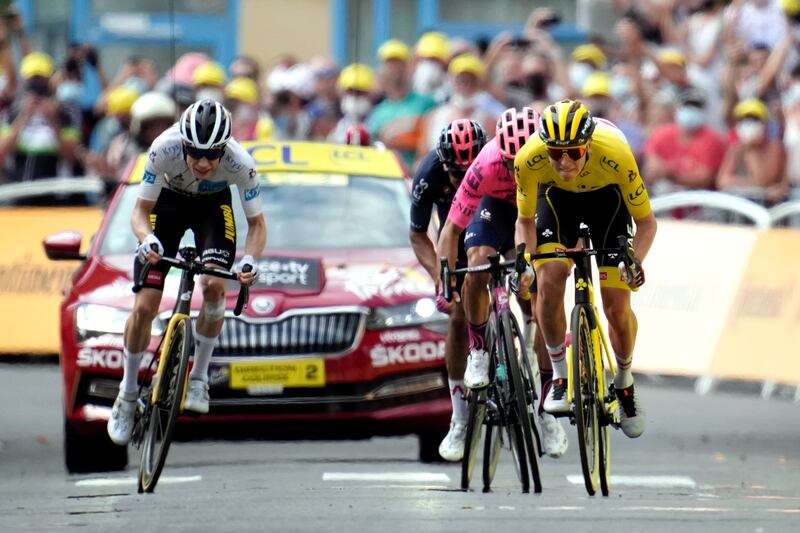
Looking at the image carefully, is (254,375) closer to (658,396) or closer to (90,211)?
(658,396)

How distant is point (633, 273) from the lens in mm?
10023

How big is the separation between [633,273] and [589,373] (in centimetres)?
57

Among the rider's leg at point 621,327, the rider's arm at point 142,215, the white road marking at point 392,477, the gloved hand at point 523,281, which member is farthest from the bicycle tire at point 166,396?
the rider's leg at point 621,327

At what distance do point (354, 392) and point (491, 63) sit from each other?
8.50m

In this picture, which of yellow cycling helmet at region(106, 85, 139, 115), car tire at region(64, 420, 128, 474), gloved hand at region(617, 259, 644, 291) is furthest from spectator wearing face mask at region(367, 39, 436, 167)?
gloved hand at region(617, 259, 644, 291)

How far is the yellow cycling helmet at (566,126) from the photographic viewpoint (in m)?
9.73

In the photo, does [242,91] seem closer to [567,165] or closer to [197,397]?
[197,397]

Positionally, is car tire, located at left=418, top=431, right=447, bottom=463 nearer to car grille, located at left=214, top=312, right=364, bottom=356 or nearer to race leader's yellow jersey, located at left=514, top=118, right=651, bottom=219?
car grille, located at left=214, top=312, right=364, bottom=356

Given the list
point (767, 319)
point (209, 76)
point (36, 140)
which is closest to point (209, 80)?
point (209, 76)

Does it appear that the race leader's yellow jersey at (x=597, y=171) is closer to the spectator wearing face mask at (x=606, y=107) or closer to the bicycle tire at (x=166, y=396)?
the bicycle tire at (x=166, y=396)

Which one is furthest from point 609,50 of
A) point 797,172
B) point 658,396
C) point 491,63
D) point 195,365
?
point 195,365

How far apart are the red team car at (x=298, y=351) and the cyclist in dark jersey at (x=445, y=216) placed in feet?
0.82

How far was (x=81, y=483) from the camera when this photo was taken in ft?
38.2

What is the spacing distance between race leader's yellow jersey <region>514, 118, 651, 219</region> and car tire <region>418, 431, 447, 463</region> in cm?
223
